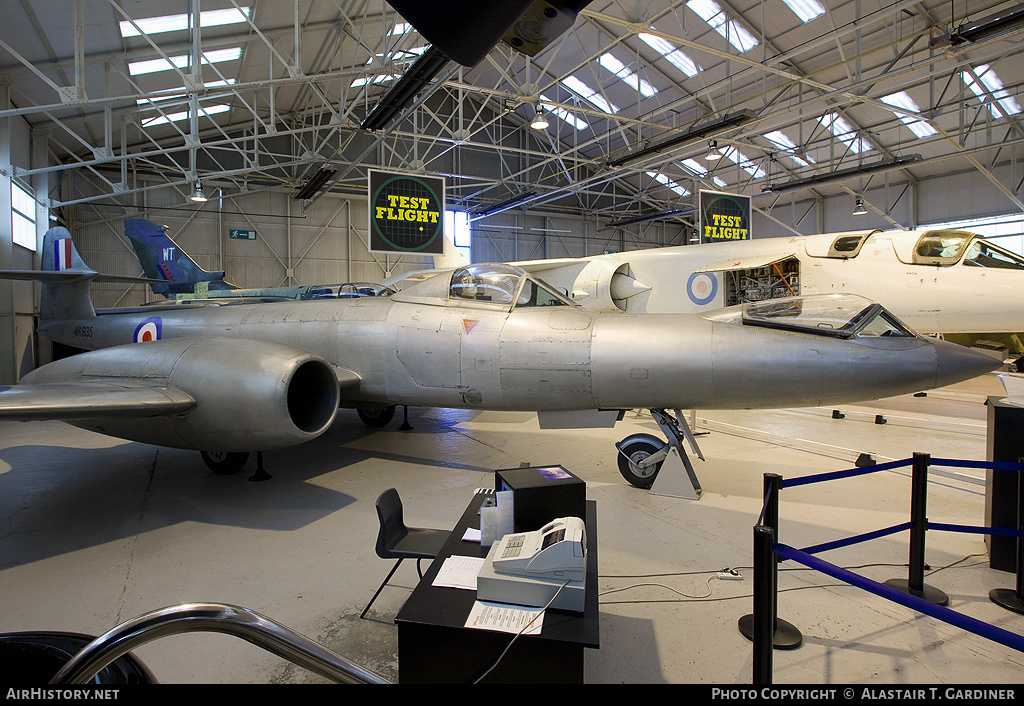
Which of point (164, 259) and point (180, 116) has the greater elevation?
point (180, 116)

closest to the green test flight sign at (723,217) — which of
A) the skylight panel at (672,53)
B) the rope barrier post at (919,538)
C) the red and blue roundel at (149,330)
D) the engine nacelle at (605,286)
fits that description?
the engine nacelle at (605,286)

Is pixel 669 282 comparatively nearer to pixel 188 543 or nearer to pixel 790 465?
pixel 790 465

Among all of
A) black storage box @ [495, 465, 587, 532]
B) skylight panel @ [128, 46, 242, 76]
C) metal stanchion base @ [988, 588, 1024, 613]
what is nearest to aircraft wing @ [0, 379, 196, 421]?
black storage box @ [495, 465, 587, 532]

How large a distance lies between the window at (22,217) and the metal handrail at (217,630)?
1474cm

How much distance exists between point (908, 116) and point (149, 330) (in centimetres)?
2036

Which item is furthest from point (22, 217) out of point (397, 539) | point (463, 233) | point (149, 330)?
point (463, 233)

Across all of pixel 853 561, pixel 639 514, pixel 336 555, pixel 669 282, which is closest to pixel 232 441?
pixel 336 555

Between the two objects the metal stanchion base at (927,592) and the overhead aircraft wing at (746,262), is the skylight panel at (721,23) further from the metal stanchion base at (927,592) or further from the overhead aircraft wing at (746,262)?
the metal stanchion base at (927,592)

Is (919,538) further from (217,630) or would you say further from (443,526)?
(217,630)

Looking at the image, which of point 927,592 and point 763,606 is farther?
point 927,592

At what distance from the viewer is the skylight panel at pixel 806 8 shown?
1362cm

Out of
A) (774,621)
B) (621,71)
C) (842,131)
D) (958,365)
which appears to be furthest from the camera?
(842,131)

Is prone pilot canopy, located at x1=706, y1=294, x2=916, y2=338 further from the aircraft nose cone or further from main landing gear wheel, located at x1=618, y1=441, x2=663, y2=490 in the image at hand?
main landing gear wheel, located at x1=618, y1=441, x2=663, y2=490

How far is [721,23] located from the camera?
15.1m
